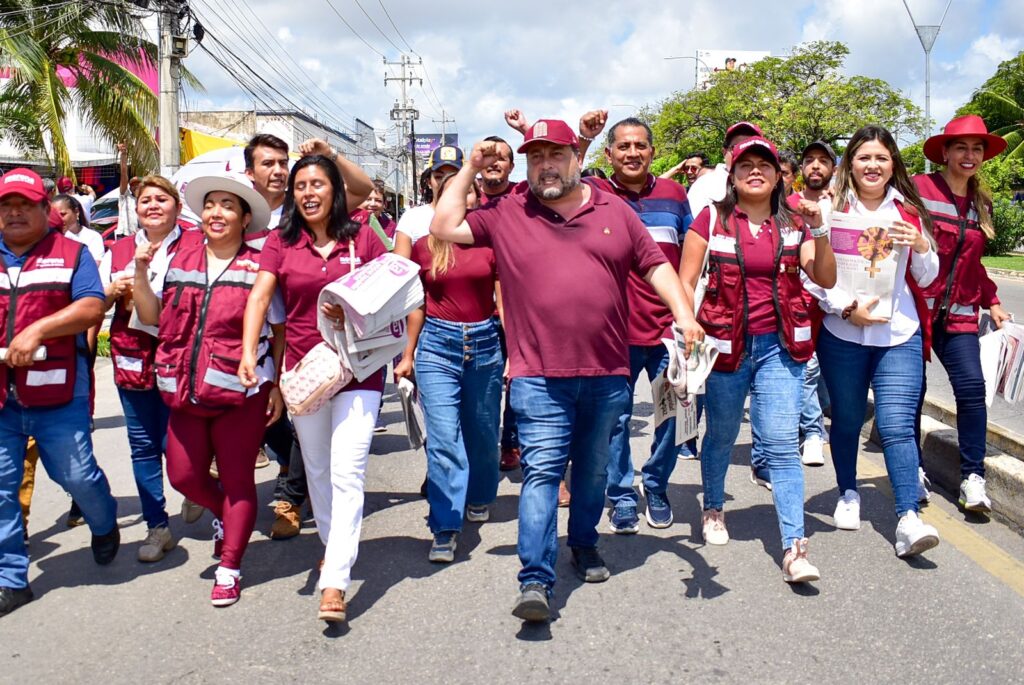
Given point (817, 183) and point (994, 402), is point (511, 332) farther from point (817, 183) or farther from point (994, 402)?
point (994, 402)

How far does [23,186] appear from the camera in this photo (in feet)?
14.1

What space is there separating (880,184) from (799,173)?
10.1 ft

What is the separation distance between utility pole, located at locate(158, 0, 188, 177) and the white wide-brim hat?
37.4ft

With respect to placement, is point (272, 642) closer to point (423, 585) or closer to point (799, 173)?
point (423, 585)

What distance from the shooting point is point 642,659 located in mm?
3631

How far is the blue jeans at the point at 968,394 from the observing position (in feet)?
17.5

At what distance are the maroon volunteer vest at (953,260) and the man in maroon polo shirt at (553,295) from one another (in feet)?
6.70

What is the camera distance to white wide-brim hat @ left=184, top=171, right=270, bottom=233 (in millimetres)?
4438

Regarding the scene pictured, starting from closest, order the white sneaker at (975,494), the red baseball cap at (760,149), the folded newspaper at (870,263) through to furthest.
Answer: the red baseball cap at (760,149)
the folded newspaper at (870,263)
the white sneaker at (975,494)

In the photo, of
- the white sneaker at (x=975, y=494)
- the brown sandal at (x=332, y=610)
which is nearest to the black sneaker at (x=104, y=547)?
the brown sandal at (x=332, y=610)

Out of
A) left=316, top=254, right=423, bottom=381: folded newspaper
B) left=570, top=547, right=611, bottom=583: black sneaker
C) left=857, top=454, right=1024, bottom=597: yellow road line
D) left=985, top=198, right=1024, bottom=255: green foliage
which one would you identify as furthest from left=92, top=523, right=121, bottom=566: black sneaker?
left=985, top=198, right=1024, bottom=255: green foliage

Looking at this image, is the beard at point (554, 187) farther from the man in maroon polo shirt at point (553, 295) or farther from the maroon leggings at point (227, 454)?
the maroon leggings at point (227, 454)

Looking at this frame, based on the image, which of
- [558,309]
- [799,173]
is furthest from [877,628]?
[799,173]

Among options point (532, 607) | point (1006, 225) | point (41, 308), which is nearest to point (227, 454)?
point (41, 308)
